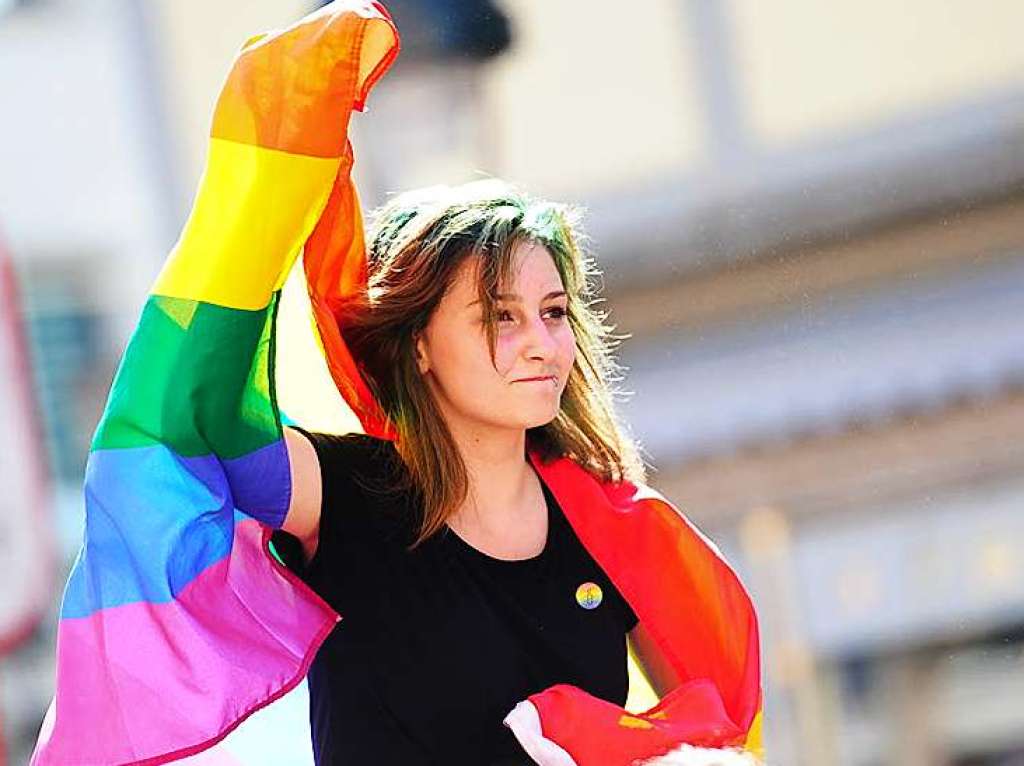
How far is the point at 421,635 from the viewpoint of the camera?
4.71 feet

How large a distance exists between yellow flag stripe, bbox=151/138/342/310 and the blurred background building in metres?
3.02

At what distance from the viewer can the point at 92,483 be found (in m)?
1.38

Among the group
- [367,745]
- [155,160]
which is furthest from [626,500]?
→ [155,160]

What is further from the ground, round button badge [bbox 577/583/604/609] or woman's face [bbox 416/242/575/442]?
woman's face [bbox 416/242/575/442]

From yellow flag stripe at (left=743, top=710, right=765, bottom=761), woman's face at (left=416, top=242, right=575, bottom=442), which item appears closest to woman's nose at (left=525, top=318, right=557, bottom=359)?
woman's face at (left=416, top=242, right=575, bottom=442)

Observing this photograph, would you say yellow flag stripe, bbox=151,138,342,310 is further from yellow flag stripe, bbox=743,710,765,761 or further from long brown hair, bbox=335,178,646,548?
yellow flag stripe, bbox=743,710,765,761

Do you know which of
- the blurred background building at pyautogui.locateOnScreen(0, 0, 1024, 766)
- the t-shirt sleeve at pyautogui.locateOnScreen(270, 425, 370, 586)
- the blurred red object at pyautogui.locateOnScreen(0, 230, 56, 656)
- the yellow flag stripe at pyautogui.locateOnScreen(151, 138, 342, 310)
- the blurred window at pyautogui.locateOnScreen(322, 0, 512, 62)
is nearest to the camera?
the yellow flag stripe at pyautogui.locateOnScreen(151, 138, 342, 310)

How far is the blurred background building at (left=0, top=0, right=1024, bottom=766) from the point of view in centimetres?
455

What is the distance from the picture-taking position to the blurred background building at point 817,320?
14.9ft

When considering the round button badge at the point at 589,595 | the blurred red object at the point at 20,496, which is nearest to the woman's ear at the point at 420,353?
the round button badge at the point at 589,595

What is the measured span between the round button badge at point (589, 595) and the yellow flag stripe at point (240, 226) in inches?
13.9

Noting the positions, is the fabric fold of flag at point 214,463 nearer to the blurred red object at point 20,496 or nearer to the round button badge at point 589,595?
the round button badge at point 589,595

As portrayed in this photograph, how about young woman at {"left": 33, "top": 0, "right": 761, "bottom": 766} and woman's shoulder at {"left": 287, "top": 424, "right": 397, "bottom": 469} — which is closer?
young woman at {"left": 33, "top": 0, "right": 761, "bottom": 766}

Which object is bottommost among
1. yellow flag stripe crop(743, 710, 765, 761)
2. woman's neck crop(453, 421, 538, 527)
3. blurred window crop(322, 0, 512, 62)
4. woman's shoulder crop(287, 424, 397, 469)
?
yellow flag stripe crop(743, 710, 765, 761)
